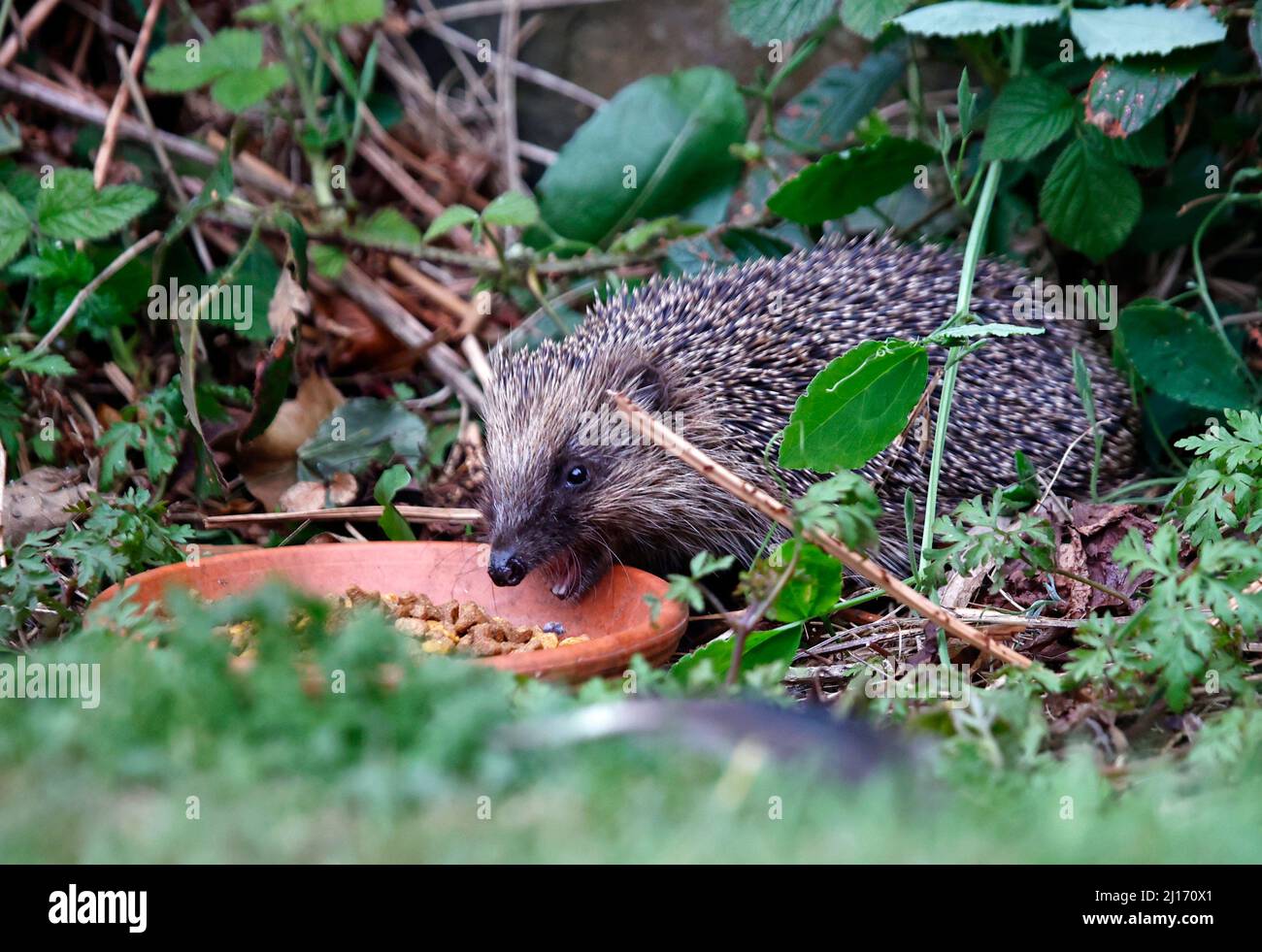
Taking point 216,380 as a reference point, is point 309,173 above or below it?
above

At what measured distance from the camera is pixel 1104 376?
19.4ft

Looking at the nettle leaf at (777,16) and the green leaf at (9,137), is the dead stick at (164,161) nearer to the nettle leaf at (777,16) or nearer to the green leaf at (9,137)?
the green leaf at (9,137)

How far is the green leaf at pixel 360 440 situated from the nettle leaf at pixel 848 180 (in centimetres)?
205

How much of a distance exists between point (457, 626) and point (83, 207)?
111 inches

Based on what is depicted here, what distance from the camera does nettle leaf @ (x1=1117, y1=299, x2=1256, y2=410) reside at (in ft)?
18.5

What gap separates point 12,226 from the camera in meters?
5.78

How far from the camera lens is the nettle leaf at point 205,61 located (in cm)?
626

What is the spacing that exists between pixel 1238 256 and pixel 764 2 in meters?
2.99

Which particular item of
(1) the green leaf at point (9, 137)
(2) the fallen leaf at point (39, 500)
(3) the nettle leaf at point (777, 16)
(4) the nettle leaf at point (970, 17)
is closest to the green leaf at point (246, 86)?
(1) the green leaf at point (9, 137)

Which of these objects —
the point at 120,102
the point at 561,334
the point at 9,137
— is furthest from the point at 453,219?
the point at 9,137

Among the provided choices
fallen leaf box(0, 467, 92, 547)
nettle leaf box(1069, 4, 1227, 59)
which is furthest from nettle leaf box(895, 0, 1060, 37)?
fallen leaf box(0, 467, 92, 547)

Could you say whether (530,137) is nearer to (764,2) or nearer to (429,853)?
(764,2)
